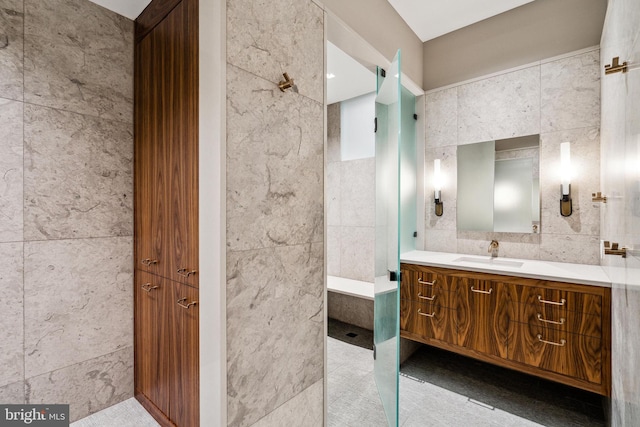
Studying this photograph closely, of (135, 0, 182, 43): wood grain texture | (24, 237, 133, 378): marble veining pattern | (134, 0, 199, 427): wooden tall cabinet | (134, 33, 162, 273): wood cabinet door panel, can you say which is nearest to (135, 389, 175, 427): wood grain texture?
(134, 0, 199, 427): wooden tall cabinet

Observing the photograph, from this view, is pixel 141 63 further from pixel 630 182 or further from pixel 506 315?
pixel 506 315

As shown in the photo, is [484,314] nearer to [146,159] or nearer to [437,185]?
[437,185]

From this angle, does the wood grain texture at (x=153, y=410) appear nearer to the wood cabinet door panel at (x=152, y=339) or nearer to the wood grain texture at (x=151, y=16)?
the wood cabinet door panel at (x=152, y=339)

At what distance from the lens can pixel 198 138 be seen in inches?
52.0

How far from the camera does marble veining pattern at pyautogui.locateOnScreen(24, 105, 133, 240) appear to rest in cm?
161

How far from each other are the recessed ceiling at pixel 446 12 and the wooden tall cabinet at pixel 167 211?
1848 millimetres

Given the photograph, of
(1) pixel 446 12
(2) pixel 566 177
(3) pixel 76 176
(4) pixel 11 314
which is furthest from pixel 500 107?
(4) pixel 11 314

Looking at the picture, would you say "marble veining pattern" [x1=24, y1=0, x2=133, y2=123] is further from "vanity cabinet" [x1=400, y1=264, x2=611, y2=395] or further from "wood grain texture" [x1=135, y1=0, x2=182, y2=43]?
"vanity cabinet" [x1=400, y1=264, x2=611, y2=395]

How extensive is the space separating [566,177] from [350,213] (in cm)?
208

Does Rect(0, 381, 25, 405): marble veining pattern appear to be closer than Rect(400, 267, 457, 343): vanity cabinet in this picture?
Yes

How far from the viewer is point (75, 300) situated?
5.76ft

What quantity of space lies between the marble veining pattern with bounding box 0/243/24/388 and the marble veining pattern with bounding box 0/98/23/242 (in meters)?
0.10

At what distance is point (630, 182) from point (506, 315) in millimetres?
1305

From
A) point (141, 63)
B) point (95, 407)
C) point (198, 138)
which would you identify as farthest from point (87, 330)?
point (141, 63)
